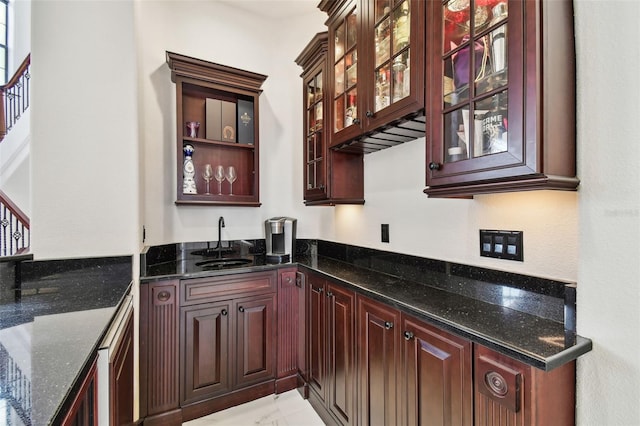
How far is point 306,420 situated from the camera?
1920 millimetres

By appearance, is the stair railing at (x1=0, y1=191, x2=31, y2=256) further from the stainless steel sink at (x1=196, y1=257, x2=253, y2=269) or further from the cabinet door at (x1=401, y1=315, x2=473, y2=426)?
the cabinet door at (x1=401, y1=315, x2=473, y2=426)

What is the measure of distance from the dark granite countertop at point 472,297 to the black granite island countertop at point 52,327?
0.31 metres

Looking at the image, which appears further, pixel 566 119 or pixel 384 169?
pixel 384 169

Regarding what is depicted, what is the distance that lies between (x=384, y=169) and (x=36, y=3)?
2046mm

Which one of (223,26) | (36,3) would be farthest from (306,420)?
(223,26)

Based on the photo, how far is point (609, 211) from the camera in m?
0.85

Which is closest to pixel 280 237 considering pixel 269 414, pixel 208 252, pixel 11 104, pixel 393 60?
pixel 208 252

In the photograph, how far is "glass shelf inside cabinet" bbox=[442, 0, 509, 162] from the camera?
961 mm

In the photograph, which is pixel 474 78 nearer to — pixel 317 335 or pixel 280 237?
pixel 317 335

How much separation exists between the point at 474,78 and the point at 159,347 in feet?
6.97

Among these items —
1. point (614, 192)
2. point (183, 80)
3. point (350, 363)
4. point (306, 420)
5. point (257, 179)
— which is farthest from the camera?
point (257, 179)

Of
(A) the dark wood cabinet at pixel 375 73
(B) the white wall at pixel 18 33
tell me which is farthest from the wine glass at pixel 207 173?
(B) the white wall at pixel 18 33

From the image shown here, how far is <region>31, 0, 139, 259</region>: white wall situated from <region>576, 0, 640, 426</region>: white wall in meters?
2.02

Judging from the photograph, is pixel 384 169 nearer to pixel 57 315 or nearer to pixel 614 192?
pixel 614 192
